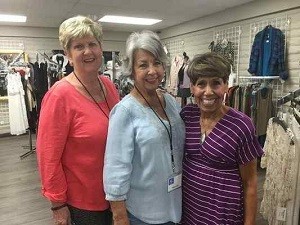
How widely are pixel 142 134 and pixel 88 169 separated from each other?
14.1 inches

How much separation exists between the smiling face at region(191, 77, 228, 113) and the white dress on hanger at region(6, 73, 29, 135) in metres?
5.48

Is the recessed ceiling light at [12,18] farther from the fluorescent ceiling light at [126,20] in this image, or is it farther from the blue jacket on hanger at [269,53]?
the blue jacket on hanger at [269,53]

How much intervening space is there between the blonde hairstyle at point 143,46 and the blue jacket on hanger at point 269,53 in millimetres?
3616

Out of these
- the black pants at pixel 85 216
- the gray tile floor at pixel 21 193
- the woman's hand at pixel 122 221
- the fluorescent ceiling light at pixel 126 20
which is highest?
the fluorescent ceiling light at pixel 126 20

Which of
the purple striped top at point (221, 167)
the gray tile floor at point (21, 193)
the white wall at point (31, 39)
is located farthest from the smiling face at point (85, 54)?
the white wall at point (31, 39)

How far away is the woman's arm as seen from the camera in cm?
119

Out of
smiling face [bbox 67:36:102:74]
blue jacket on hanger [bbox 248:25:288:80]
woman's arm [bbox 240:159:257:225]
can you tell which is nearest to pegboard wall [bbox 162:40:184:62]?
blue jacket on hanger [bbox 248:25:288:80]

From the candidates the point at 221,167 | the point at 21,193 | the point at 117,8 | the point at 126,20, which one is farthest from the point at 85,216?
the point at 126,20

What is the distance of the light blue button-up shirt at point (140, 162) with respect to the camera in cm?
110

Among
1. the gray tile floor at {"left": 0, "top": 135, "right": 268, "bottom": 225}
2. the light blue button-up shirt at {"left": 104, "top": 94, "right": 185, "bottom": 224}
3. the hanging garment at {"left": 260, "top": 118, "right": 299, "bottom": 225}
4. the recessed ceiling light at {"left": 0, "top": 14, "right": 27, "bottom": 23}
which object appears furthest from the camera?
the recessed ceiling light at {"left": 0, "top": 14, "right": 27, "bottom": 23}

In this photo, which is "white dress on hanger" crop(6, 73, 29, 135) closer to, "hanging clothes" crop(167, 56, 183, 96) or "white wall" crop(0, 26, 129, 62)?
"white wall" crop(0, 26, 129, 62)

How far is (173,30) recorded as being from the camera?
724 centimetres

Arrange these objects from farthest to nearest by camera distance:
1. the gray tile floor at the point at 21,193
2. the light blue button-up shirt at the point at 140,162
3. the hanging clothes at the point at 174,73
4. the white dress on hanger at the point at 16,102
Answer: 1. the hanging clothes at the point at 174,73
2. the white dress on hanger at the point at 16,102
3. the gray tile floor at the point at 21,193
4. the light blue button-up shirt at the point at 140,162

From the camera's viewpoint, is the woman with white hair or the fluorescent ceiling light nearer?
the woman with white hair
